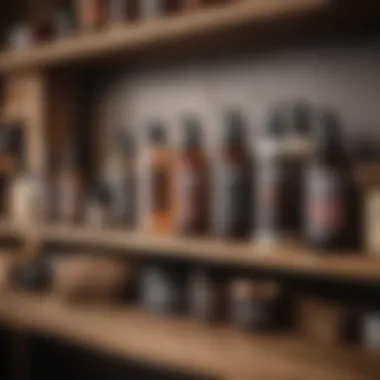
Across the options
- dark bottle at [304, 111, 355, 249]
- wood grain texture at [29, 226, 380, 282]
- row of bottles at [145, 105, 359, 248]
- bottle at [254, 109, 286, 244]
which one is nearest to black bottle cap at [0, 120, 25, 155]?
wood grain texture at [29, 226, 380, 282]

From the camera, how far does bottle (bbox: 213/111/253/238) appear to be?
1.49m

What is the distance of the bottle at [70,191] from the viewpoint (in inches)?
76.0

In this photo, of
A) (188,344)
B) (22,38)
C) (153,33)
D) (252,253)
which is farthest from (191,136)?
(22,38)

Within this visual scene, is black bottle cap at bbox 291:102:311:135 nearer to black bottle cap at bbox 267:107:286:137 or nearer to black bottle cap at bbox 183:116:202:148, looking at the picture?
black bottle cap at bbox 267:107:286:137

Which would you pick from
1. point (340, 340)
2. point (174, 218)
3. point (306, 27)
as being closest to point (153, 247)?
point (174, 218)

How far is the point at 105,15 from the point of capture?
1.75 metres

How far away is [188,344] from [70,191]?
64 cm

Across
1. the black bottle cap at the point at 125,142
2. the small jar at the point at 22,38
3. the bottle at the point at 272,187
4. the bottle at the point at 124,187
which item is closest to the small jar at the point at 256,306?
the bottle at the point at 272,187

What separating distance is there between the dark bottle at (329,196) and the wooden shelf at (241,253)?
35 millimetres

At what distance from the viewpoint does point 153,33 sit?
1.56 meters

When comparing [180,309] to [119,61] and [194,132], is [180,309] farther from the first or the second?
[119,61]

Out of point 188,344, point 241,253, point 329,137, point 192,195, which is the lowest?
point 188,344

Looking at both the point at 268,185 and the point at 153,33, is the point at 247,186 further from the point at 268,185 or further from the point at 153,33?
the point at 153,33

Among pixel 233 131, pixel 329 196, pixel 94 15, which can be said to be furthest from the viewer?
pixel 94 15
